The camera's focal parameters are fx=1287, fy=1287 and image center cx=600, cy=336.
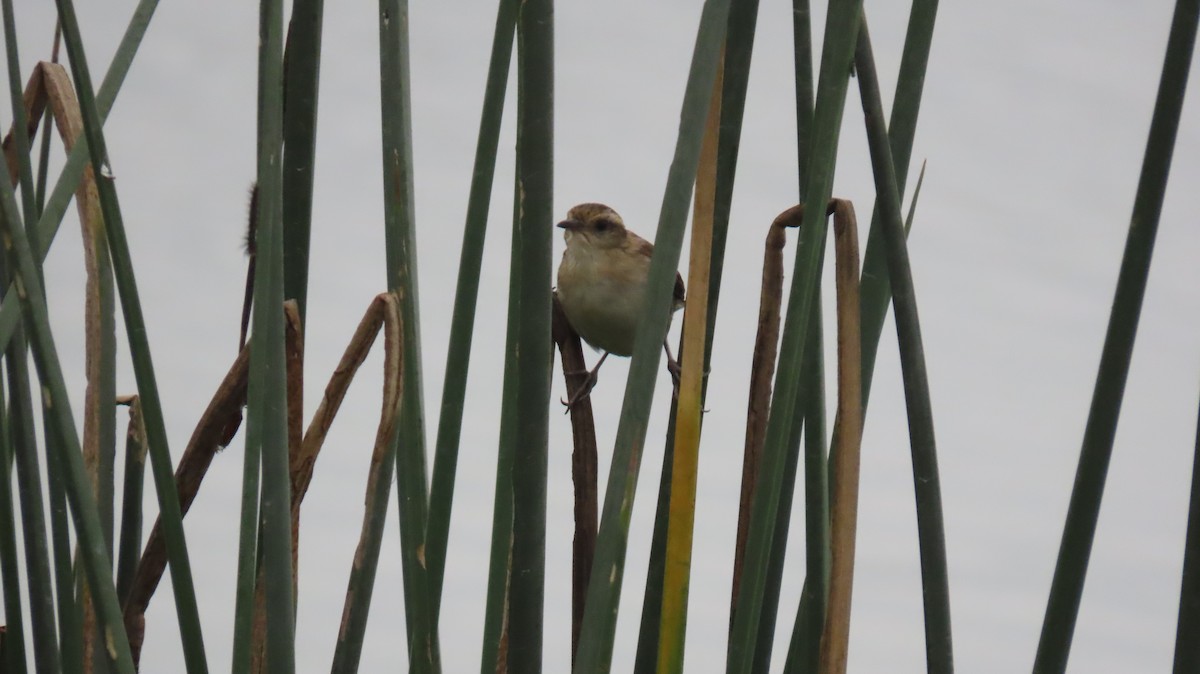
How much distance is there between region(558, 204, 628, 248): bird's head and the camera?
5.11 meters

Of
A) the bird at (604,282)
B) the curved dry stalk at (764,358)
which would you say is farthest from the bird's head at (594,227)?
the curved dry stalk at (764,358)

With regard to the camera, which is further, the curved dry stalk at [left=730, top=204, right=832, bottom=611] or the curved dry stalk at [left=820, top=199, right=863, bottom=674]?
the curved dry stalk at [left=730, top=204, right=832, bottom=611]

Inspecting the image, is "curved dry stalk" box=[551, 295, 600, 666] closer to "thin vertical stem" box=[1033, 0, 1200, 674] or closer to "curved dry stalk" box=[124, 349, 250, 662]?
"curved dry stalk" box=[124, 349, 250, 662]

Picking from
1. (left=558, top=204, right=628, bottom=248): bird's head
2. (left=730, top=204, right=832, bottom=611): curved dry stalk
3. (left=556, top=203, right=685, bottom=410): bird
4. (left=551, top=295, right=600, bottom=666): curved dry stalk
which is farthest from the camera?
(left=558, top=204, right=628, bottom=248): bird's head

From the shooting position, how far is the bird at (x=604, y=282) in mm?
4844

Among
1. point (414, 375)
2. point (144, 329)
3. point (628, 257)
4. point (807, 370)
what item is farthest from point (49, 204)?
point (628, 257)

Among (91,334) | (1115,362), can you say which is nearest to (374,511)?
(91,334)

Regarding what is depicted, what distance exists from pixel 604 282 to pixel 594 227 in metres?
0.36

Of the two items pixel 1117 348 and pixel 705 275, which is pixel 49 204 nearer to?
pixel 705 275

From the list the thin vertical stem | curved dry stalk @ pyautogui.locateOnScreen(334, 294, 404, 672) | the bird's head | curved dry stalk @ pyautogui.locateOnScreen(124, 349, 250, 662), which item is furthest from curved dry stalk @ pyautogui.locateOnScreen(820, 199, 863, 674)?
the bird's head

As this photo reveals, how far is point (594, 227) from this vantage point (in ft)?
17.0

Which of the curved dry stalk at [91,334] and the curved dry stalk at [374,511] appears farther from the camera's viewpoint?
the curved dry stalk at [91,334]

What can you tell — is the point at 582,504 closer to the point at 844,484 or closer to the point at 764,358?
the point at 764,358

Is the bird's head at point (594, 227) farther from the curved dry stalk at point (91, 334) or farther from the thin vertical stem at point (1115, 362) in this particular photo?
the thin vertical stem at point (1115, 362)
